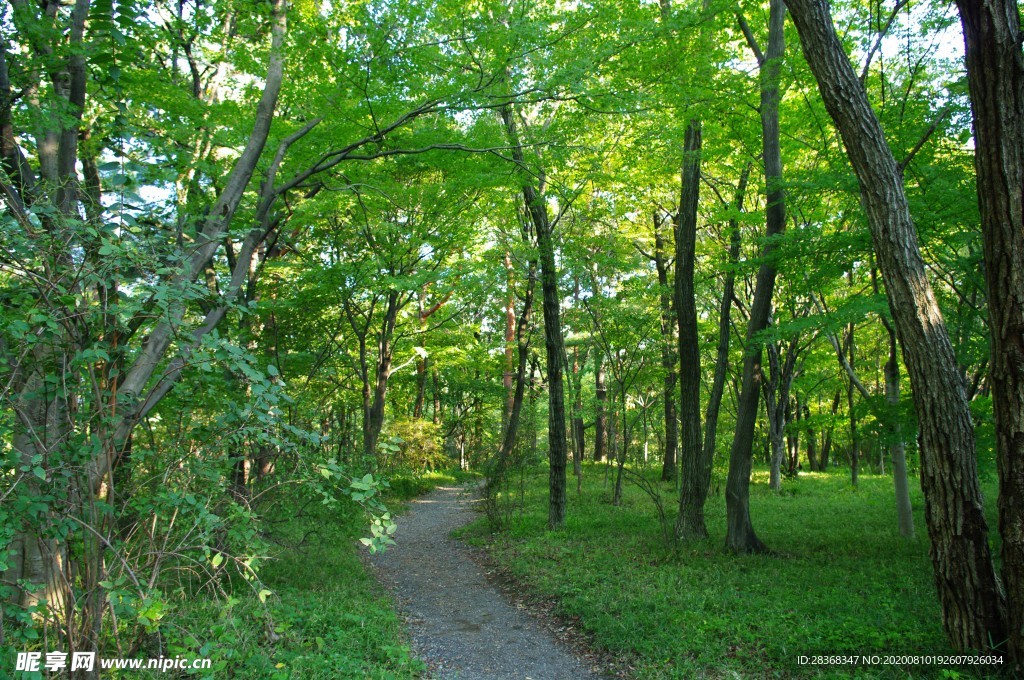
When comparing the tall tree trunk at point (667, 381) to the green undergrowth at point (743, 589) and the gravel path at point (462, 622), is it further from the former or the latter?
the gravel path at point (462, 622)

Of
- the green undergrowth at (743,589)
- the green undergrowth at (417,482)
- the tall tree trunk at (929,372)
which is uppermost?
the tall tree trunk at (929,372)

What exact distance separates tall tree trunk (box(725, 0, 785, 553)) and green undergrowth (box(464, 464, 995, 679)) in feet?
1.51

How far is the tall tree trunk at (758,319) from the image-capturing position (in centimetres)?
780

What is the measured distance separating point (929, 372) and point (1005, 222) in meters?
1.14

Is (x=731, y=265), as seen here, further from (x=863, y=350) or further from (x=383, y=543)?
(x=863, y=350)

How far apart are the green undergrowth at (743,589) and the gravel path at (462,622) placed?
0.48 meters

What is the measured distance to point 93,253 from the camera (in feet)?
9.04

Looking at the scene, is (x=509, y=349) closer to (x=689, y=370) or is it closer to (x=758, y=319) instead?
(x=689, y=370)

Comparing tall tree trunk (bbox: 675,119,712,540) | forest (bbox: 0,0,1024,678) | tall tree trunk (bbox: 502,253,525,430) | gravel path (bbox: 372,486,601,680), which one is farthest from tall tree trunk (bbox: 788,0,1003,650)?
tall tree trunk (bbox: 502,253,525,430)

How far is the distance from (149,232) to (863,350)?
2068cm

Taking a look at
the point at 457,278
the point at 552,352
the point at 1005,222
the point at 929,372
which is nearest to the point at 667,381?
the point at 552,352

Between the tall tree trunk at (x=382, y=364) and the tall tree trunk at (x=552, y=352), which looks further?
the tall tree trunk at (x=382, y=364)

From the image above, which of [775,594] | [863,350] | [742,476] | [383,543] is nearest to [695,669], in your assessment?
[775,594]

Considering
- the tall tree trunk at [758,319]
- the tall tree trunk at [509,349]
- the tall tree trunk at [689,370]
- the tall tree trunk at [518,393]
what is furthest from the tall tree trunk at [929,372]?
the tall tree trunk at [509,349]
